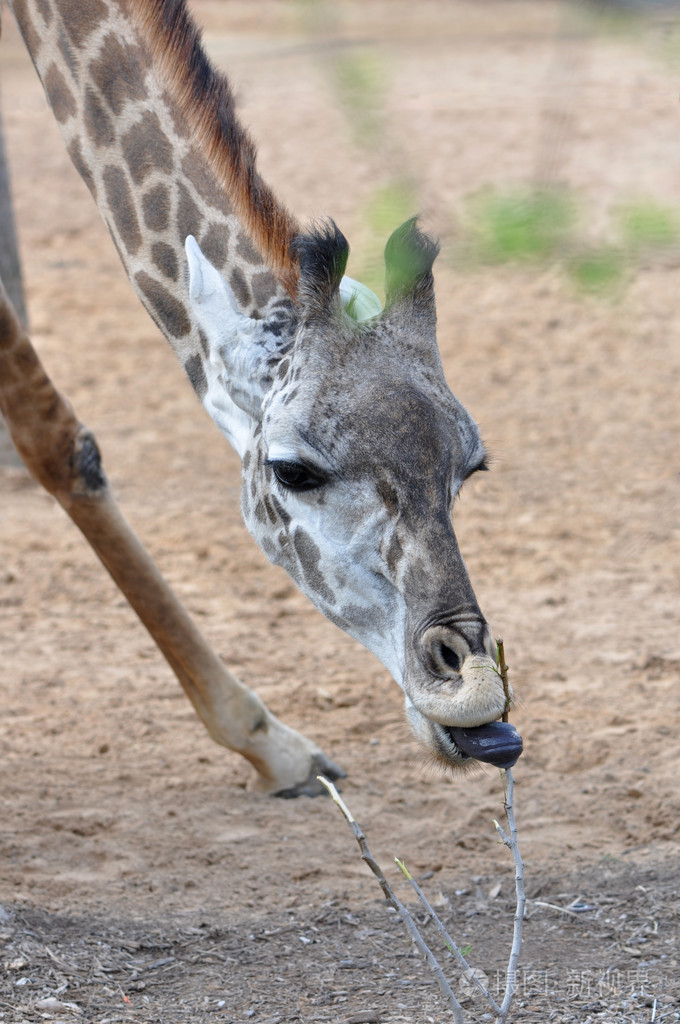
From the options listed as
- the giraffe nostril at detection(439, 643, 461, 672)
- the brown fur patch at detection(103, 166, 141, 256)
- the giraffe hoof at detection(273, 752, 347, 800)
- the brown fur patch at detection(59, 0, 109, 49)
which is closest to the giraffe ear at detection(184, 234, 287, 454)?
the brown fur patch at detection(103, 166, 141, 256)

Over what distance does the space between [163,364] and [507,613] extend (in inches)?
185

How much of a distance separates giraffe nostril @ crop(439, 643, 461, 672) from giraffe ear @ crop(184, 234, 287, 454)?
1039 millimetres

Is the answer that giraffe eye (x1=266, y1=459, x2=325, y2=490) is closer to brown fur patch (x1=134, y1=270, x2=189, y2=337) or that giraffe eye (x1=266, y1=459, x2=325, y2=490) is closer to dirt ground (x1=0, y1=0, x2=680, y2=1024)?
brown fur patch (x1=134, y1=270, x2=189, y2=337)

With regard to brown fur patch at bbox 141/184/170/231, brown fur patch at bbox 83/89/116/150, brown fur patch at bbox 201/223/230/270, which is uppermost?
brown fur patch at bbox 83/89/116/150

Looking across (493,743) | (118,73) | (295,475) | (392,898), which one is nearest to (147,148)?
(118,73)

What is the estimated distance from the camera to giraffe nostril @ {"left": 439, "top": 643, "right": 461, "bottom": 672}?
311 centimetres

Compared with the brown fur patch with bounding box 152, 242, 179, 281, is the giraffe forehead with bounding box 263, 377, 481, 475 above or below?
below

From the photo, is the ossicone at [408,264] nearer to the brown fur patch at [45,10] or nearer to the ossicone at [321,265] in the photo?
the ossicone at [321,265]

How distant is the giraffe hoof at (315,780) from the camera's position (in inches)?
198

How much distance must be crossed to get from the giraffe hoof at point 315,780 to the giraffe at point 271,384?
18 mm

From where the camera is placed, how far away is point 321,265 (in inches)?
138

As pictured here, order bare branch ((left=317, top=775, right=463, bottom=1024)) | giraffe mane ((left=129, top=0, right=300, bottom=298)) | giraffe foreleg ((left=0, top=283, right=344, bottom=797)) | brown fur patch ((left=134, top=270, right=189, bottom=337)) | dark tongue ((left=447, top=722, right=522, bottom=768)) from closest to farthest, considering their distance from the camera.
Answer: bare branch ((left=317, top=775, right=463, bottom=1024)) < dark tongue ((left=447, top=722, right=522, bottom=768)) < giraffe mane ((left=129, top=0, right=300, bottom=298)) < brown fur patch ((left=134, top=270, right=189, bottom=337)) < giraffe foreleg ((left=0, top=283, right=344, bottom=797))

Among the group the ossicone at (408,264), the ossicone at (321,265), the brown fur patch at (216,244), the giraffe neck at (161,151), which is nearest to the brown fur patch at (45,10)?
the giraffe neck at (161,151)

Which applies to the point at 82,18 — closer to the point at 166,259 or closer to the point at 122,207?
the point at 122,207
